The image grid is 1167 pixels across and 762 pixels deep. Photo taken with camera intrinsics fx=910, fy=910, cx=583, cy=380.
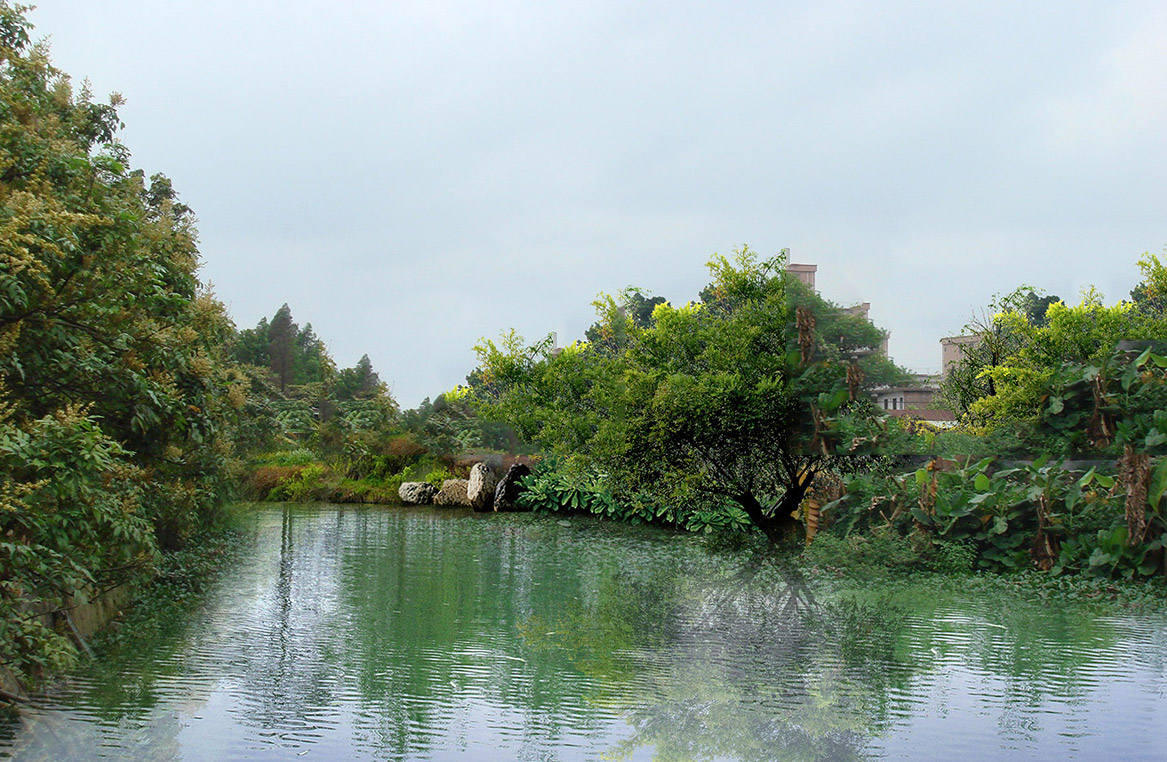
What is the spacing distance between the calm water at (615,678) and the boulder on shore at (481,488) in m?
6.71

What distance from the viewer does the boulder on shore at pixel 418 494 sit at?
51.3 ft

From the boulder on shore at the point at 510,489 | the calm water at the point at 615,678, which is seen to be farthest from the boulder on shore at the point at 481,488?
the calm water at the point at 615,678

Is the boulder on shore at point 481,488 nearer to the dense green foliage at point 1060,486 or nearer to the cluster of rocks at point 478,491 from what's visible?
the cluster of rocks at point 478,491

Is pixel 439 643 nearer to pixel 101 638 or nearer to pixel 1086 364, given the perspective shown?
pixel 101 638

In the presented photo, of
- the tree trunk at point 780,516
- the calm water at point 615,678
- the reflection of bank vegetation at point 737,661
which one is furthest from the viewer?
the tree trunk at point 780,516

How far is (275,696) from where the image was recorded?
4434mm

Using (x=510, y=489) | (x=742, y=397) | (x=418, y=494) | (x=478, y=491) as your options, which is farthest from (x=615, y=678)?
(x=418, y=494)

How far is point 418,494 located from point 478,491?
1586 millimetres

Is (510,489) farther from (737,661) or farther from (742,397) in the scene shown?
(737,661)

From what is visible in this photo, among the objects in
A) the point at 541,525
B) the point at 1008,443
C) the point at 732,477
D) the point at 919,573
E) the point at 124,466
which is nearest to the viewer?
the point at 124,466

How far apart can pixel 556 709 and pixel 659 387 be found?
183 inches

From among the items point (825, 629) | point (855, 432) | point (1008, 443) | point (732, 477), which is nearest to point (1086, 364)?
point (1008, 443)

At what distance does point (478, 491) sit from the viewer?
14.6 metres

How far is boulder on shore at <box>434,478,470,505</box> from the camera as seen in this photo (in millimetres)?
15148
